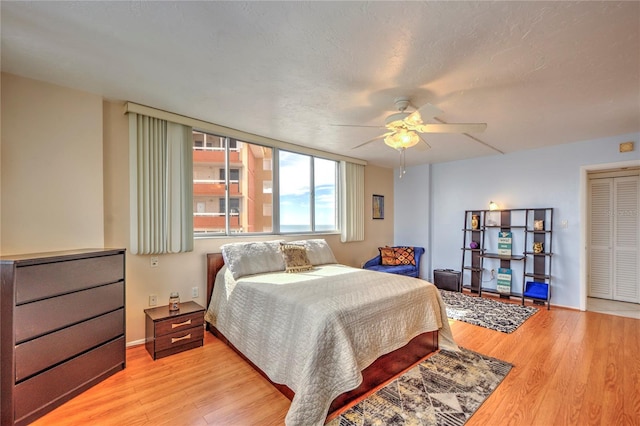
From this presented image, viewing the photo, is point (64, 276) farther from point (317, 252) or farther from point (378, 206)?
point (378, 206)

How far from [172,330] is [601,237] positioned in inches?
247

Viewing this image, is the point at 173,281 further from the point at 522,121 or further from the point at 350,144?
the point at 522,121

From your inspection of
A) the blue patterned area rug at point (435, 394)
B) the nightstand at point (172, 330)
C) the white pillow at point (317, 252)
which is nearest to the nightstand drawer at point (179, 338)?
the nightstand at point (172, 330)

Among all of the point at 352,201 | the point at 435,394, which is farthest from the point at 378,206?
the point at 435,394

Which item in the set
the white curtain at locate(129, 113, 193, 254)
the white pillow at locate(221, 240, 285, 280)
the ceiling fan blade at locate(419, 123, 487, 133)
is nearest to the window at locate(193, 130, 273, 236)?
the white curtain at locate(129, 113, 193, 254)

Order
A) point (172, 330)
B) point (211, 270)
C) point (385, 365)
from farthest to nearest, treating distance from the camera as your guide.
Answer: point (211, 270), point (172, 330), point (385, 365)

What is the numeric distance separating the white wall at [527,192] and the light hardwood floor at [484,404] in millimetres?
1380

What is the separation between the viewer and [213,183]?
3492 mm

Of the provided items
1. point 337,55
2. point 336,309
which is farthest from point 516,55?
point 336,309

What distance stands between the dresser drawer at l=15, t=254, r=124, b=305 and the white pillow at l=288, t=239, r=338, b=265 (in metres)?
2.01

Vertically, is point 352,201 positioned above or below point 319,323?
above

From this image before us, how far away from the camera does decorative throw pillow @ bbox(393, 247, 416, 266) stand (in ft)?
17.1

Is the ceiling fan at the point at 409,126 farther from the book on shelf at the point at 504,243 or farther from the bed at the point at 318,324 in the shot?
the book on shelf at the point at 504,243

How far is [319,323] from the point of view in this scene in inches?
73.2
